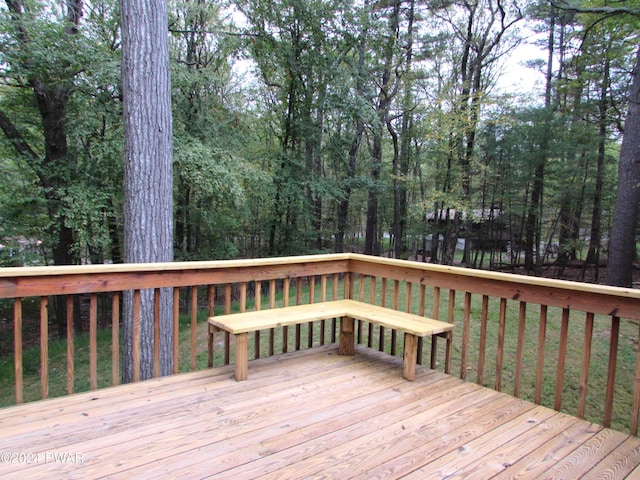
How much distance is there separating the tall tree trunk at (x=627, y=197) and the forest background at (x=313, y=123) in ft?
2.33

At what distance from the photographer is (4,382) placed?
5801 mm

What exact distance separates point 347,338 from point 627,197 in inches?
254

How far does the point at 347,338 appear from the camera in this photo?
3455 mm

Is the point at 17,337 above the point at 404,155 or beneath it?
beneath

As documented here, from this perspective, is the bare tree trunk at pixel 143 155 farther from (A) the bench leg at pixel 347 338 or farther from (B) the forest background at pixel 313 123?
(B) the forest background at pixel 313 123

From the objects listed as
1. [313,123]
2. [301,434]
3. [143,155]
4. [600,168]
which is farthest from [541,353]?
[600,168]

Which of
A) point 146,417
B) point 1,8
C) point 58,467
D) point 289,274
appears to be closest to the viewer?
point 58,467

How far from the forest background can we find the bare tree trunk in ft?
9.20

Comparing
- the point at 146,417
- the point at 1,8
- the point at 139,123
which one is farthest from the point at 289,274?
the point at 1,8

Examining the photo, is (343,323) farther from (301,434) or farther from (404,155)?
(404,155)

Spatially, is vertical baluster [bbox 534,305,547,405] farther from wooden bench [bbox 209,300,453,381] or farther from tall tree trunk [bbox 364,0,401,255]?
tall tree trunk [bbox 364,0,401,255]

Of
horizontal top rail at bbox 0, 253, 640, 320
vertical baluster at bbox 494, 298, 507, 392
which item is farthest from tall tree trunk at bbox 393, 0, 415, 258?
vertical baluster at bbox 494, 298, 507, 392

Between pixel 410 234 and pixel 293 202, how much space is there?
6363mm

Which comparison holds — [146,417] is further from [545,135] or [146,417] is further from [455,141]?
[545,135]
